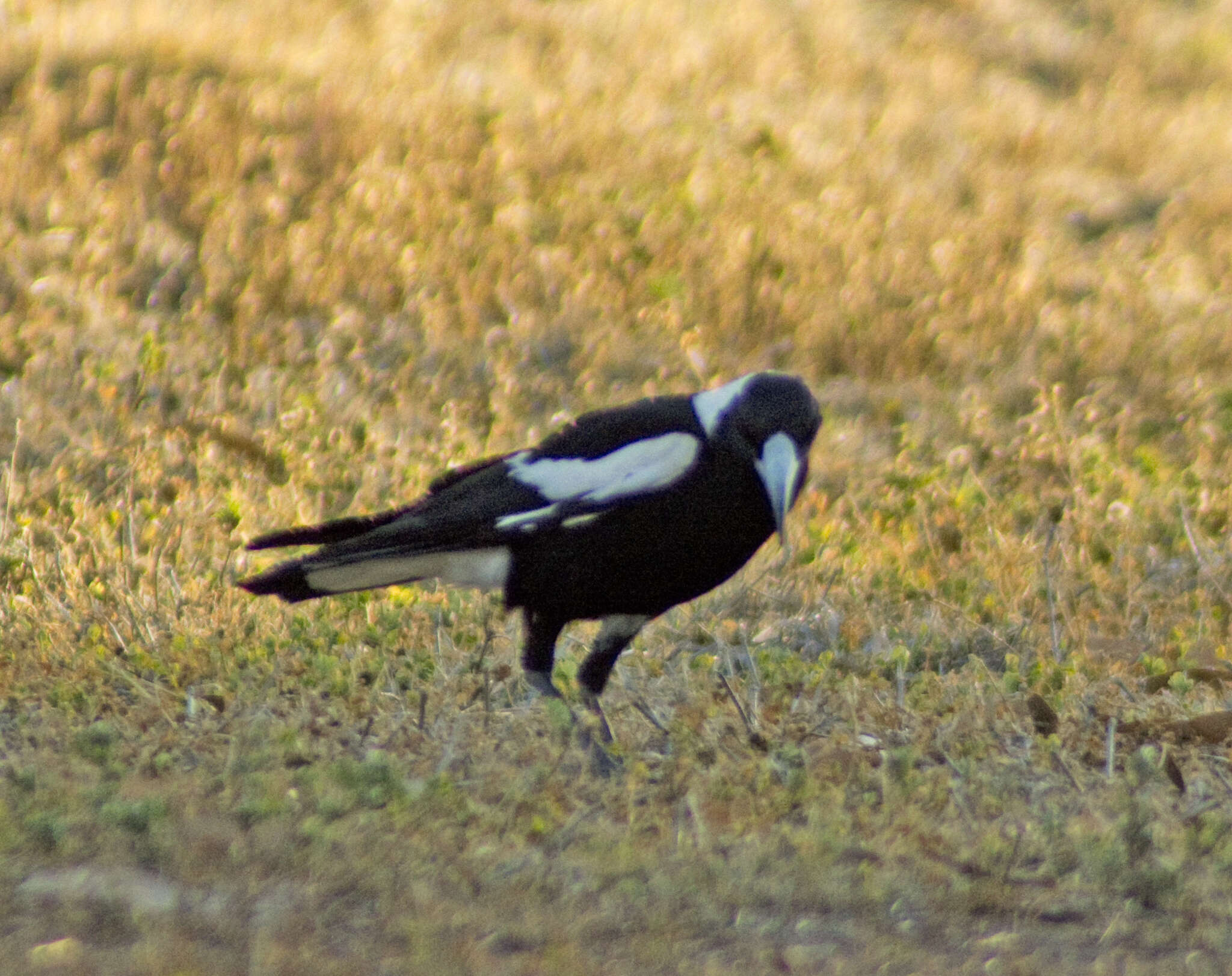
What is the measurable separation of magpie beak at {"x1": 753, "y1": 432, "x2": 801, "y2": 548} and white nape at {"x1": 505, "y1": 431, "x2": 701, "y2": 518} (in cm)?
17

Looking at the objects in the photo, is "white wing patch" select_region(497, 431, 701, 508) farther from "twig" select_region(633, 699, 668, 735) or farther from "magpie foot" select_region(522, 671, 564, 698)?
"twig" select_region(633, 699, 668, 735)

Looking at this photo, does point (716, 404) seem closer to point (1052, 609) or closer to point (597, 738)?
point (597, 738)

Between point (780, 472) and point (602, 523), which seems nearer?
point (780, 472)

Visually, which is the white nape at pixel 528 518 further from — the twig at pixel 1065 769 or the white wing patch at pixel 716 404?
the twig at pixel 1065 769

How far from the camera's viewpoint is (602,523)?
3703mm

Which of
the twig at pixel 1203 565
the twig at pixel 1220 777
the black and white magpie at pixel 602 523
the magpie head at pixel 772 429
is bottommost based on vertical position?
the twig at pixel 1203 565

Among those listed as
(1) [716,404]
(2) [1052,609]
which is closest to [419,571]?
(1) [716,404]

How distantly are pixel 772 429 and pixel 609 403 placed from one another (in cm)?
352

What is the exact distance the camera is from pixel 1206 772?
145 inches

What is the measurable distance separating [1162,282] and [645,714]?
566cm

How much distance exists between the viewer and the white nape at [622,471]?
3.63 m

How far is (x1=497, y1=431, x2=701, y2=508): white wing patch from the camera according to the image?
363cm

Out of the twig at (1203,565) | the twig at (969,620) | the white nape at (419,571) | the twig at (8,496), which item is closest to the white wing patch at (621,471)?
the white nape at (419,571)

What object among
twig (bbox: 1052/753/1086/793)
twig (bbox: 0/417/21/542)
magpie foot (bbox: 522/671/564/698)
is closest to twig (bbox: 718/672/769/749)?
magpie foot (bbox: 522/671/564/698)
